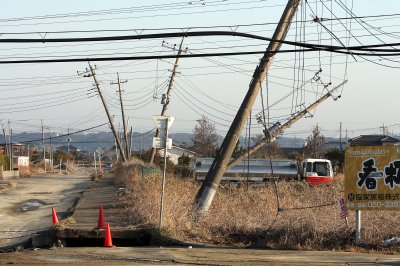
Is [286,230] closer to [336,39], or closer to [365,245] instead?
[365,245]

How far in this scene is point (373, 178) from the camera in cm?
1677

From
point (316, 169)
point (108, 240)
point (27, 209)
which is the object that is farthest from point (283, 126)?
point (316, 169)

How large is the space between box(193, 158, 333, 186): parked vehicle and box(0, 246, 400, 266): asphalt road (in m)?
28.8

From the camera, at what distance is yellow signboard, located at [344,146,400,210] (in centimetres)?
1658

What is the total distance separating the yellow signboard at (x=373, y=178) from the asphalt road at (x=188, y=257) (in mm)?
1718

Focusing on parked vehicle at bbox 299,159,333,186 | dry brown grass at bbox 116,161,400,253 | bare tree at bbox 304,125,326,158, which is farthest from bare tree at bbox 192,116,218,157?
dry brown grass at bbox 116,161,400,253

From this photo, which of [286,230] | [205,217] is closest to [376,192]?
[286,230]

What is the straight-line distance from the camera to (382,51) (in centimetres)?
1598

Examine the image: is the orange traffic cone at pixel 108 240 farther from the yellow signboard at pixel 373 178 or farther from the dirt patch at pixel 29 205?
the dirt patch at pixel 29 205

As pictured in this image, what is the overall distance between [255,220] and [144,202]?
16.7 feet

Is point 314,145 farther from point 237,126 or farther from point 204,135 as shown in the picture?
point 237,126

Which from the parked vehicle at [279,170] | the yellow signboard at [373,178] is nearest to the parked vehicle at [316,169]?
the parked vehicle at [279,170]

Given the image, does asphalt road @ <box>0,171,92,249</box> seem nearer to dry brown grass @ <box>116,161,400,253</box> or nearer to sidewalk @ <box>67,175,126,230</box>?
sidewalk @ <box>67,175,126,230</box>

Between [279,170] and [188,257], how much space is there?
111 feet
